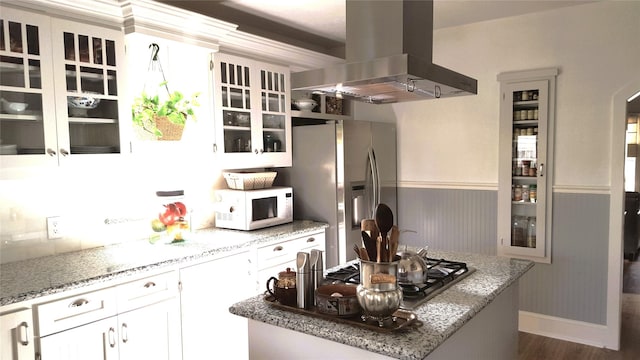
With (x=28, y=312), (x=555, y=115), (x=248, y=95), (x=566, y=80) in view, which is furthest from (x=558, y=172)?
(x=28, y=312)

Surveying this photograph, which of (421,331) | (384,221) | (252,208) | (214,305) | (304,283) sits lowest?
(214,305)

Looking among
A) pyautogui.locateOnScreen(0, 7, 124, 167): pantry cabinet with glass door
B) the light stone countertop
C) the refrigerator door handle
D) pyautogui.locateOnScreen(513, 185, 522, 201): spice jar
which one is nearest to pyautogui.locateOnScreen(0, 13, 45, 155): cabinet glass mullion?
pyautogui.locateOnScreen(0, 7, 124, 167): pantry cabinet with glass door

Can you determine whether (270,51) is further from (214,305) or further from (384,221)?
(384,221)

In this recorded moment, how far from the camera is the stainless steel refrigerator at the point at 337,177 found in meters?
3.54

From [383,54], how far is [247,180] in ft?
5.70

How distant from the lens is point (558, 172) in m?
3.47

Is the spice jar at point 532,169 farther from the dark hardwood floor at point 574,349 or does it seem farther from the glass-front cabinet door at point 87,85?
the glass-front cabinet door at point 87,85

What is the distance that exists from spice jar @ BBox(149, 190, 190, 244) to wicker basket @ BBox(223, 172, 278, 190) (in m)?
0.51

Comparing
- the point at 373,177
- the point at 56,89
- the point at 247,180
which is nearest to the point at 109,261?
the point at 56,89

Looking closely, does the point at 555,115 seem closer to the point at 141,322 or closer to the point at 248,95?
the point at 248,95

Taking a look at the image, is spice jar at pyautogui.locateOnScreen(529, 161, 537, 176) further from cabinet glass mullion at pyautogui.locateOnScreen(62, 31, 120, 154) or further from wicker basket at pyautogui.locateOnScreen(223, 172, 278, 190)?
cabinet glass mullion at pyautogui.locateOnScreen(62, 31, 120, 154)

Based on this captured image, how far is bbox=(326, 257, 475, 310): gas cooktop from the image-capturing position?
179cm

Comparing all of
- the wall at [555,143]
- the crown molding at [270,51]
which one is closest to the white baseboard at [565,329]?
the wall at [555,143]

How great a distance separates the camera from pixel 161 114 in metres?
2.64
